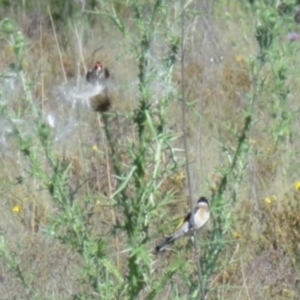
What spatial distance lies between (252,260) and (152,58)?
151 cm

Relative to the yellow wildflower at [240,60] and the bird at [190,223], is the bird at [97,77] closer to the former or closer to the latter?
the bird at [190,223]

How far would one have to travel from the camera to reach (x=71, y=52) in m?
8.35

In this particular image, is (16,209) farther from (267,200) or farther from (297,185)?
(297,185)

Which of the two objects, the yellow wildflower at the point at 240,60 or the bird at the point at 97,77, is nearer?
the bird at the point at 97,77

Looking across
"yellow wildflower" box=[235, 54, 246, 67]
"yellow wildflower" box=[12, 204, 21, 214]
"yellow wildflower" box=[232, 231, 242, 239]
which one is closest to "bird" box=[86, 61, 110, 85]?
"yellow wildflower" box=[232, 231, 242, 239]

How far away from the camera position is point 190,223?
3.39m

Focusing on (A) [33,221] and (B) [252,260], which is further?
(A) [33,221]

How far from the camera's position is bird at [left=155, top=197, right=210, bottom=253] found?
132 inches

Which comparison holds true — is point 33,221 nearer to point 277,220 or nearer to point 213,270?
point 277,220

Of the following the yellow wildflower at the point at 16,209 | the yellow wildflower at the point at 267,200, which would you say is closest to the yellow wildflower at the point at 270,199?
the yellow wildflower at the point at 267,200

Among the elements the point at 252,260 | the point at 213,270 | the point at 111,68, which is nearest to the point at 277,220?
the point at 252,260

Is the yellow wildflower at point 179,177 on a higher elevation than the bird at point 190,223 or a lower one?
lower

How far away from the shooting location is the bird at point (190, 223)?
3.35 metres

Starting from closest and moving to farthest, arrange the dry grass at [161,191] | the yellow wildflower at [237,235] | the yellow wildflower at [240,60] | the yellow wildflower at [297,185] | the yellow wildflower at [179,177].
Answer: the dry grass at [161,191] < the yellow wildflower at [237,235] < the yellow wildflower at [297,185] < the yellow wildflower at [179,177] < the yellow wildflower at [240,60]
